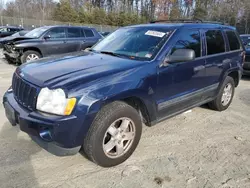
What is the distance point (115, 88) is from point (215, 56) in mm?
2399

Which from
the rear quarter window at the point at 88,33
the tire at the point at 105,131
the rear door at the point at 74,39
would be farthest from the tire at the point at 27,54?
the tire at the point at 105,131

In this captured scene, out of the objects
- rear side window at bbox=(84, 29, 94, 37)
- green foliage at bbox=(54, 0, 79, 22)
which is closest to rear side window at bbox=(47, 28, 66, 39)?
rear side window at bbox=(84, 29, 94, 37)

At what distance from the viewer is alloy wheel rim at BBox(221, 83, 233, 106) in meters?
4.86

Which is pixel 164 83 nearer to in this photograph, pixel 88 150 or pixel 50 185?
pixel 88 150

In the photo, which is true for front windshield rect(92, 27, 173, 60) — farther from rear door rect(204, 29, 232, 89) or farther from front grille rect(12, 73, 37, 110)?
front grille rect(12, 73, 37, 110)

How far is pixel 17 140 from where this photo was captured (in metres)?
3.39

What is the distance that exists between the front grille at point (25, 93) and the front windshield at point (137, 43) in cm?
140

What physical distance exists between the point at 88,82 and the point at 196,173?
5.51ft

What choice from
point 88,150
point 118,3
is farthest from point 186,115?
point 118,3

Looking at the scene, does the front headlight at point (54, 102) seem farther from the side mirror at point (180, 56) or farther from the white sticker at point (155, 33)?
the white sticker at point (155, 33)

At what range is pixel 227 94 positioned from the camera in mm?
4957

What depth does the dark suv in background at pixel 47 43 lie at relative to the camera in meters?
8.80

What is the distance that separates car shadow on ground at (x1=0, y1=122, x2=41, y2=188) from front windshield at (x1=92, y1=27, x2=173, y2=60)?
183cm

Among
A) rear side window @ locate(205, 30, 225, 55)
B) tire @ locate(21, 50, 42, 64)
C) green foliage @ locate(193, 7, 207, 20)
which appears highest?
green foliage @ locate(193, 7, 207, 20)
